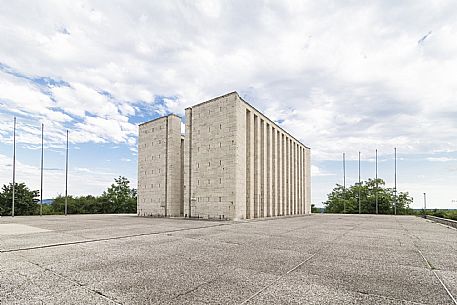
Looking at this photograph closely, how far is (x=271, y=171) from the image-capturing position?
30469 mm

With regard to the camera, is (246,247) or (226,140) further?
(226,140)

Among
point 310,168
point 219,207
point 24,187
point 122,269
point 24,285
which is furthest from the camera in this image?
point 310,168

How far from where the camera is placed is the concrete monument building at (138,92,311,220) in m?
23.8

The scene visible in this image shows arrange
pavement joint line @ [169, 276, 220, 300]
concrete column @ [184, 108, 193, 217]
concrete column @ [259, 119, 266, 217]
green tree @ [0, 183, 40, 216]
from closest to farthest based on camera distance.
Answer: pavement joint line @ [169, 276, 220, 300] → concrete column @ [184, 108, 193, 217] → concrete column @ [259, 119, 266, 217] → green tree @ [0, 183, 40, 216]

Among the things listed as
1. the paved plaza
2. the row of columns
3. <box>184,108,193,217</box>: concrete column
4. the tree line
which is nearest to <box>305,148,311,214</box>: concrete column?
the row of columns

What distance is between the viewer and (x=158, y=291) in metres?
5.01

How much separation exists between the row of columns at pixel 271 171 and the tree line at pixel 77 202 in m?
27.1

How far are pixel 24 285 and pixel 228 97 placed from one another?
67.8 feet

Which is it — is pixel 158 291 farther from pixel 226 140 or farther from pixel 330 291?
pixel 226 140

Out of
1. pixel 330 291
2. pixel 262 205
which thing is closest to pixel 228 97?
pixel 262 205

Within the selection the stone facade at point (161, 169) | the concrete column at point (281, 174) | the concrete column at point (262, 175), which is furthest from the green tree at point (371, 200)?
the stone facade at point (161, 169)

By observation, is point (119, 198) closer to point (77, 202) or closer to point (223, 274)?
point (77, 202)

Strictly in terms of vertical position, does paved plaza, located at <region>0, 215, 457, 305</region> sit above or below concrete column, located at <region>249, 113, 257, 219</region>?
below

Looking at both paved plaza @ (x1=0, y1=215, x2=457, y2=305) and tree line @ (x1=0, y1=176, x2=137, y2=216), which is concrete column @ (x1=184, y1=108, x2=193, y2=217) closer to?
paved plaza @ (x1=0, y1=215, x2=457, y2=305)
